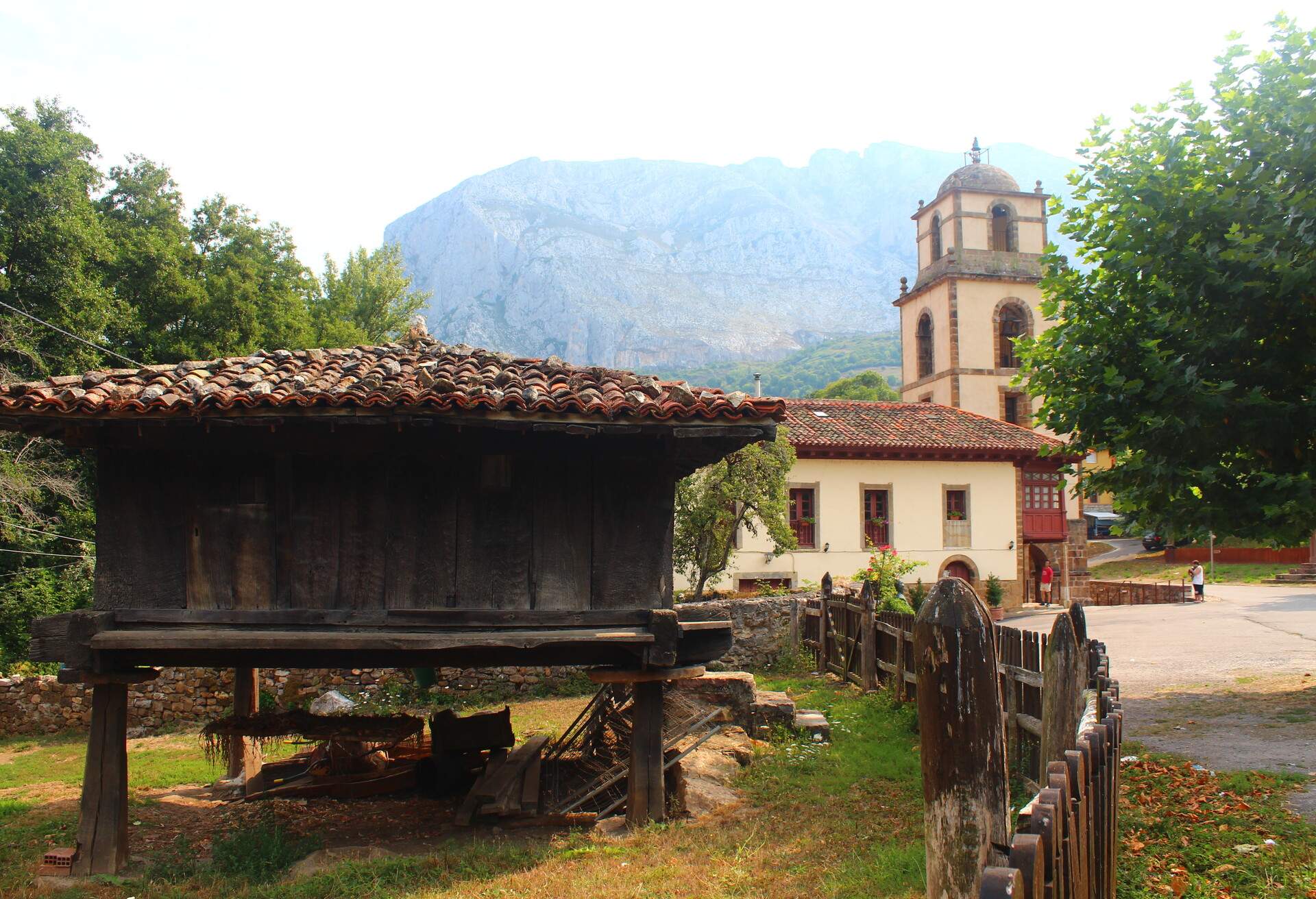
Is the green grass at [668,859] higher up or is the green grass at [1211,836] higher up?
the green grass at [1211,836]

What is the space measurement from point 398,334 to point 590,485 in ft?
92.6

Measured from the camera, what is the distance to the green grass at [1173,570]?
34594 mm

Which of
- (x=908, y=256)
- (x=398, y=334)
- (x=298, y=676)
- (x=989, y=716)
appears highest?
(x=908, y=256)

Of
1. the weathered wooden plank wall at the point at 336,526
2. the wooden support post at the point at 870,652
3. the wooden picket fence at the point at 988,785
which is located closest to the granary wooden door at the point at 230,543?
the weathered wooden plank wall at the point at 336,526

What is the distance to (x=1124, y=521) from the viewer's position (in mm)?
11383

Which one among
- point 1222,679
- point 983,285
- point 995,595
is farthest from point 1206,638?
point 983,285

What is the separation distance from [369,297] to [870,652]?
24037 millimetres

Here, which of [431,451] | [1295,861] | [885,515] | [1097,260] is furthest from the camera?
[885,515]

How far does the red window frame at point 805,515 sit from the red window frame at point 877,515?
1511mm

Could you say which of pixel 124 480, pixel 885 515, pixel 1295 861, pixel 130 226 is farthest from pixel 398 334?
pixel 1295 861

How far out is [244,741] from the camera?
36.2ft

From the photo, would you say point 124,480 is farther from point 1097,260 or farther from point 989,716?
point 1097,260

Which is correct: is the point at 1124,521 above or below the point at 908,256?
below

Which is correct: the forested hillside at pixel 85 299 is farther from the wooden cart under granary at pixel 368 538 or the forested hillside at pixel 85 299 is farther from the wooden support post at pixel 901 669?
the wooden support post at pixel 901 669
